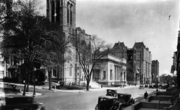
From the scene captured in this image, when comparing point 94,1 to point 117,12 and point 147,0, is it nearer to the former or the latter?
point 117,12

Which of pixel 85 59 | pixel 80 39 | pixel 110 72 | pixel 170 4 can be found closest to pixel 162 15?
pixel 170 4

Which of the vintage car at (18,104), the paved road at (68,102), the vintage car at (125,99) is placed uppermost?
the vintage car at (18,104)

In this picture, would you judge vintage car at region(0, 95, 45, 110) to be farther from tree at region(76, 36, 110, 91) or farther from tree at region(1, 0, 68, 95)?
tree at region(76, 36, 110, 91)

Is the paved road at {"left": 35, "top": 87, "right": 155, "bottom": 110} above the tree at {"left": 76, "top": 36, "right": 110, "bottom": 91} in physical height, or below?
below

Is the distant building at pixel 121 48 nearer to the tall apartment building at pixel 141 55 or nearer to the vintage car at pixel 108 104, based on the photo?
the tall apartment building at pixel 141 55

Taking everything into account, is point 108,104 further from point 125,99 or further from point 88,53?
point 88,53

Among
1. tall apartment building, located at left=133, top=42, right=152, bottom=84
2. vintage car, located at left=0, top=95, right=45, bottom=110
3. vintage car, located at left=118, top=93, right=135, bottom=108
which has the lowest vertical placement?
vintage car, located at left=118, top=93, right=135, bottom=108

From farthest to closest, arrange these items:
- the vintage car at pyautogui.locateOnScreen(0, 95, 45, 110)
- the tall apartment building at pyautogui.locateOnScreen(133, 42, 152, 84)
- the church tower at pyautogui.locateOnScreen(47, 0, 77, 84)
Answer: the church tower at pyautogui.locateOnScreen(47, 0, 77, 84) < the tall apartment building at pyautogui.locateOnScreen(133, 42, 152, 84) < the vintage car at pyautogui.locateOnScreen(0, 95, 45, 110)

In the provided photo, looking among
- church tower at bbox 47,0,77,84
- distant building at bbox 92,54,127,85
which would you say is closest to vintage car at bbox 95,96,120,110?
church tower at bbox 47,0,77,84

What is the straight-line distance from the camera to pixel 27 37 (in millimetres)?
13172

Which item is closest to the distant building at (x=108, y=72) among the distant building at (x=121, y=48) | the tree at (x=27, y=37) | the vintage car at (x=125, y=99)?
the distant building at (x=121, y=48)

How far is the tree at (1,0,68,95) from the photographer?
12625mm

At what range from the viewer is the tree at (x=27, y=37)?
41.4 ft

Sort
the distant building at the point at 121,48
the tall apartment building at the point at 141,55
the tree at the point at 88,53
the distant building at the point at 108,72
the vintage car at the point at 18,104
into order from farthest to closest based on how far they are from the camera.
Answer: the tree at the point at 88,53, the distant building at the point at 108,72, the distant building at the point at 121,48, the tall apartment building at the point at 141,55, the vintage car at the point at 18,104
